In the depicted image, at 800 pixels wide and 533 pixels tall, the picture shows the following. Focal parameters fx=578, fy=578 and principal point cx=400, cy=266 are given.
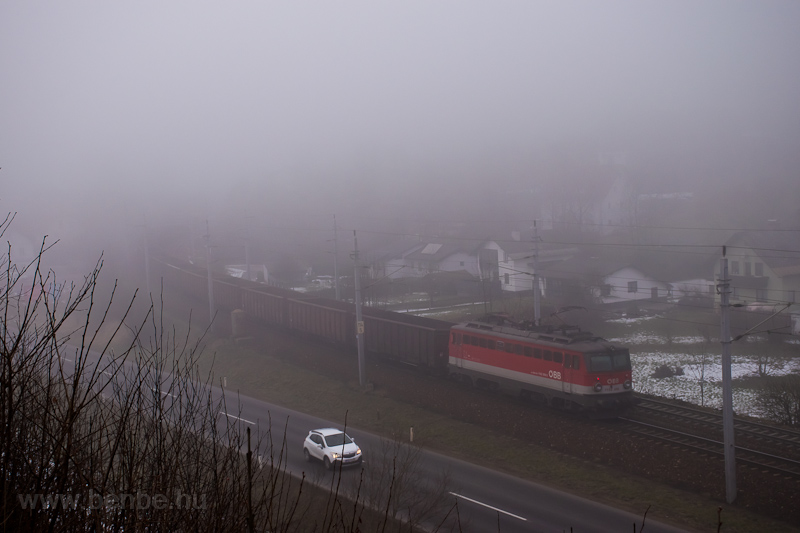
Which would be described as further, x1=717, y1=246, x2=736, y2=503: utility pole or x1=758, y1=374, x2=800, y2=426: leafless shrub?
x1=758, y1=374, x2=800, y2=426: leafless shrub

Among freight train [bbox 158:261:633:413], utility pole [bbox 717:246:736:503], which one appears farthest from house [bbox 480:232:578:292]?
utility pole [bbox 717:246:736:503]

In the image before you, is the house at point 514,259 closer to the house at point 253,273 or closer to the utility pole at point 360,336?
the house at point 253,273

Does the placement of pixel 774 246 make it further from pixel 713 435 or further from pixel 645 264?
pixel 713 435

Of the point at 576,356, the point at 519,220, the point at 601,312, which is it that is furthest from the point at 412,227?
the point at 576,356

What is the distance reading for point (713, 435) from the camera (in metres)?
16.4

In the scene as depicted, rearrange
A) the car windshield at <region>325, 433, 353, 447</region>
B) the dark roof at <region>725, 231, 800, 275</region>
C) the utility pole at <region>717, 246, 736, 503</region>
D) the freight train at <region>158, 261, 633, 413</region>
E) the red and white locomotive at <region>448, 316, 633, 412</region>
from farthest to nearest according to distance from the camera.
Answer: the dark roof at <region>725, 231, 800, 275</region> → the freight train at <region>158, 261, 633, 413</region> → the red and white locomotive at <region>448, 316, 633, 412</region> → the car windshield at <region>325, 433, 353, 447</region> → the utility pole at <region>717, 246, 736, 503</region>

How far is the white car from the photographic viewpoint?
15.0 m

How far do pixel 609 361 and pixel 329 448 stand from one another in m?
8.51

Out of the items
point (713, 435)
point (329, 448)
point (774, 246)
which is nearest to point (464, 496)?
point (329, 448)

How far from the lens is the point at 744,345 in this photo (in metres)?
30.7

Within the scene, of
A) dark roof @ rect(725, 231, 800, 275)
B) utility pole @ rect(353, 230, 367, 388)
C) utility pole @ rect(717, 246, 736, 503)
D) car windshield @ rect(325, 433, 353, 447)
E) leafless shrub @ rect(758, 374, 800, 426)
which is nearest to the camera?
utility pole @ rect(717, 246, 736, 503)

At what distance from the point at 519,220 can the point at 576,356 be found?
51.7 m

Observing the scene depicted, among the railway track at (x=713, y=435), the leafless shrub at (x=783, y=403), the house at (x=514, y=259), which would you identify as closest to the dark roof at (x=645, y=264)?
the house at (x=514, y=259)

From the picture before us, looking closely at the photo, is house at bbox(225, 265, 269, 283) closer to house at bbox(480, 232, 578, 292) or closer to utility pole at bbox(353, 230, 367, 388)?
house at bbox(480, 232, 578, 292)
